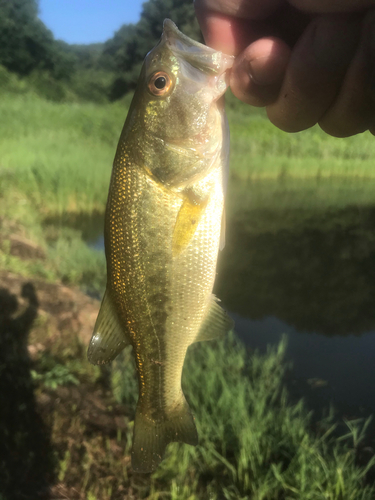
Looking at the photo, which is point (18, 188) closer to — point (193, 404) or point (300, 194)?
point (193, 404)

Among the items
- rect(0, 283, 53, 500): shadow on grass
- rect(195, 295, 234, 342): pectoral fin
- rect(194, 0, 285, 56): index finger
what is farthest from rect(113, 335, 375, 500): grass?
rect(194, 0, 285, 56): index finger

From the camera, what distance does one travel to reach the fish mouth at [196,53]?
1448mm

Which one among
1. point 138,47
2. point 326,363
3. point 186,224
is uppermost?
point 138,47

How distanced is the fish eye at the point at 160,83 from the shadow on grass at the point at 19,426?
2.89 meters

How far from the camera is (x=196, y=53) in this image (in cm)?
146

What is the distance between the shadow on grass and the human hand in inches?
119

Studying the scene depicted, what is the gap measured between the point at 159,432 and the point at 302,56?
1620 millimetres

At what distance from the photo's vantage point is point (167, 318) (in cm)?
157

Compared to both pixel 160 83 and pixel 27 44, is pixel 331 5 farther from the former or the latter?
pixel 27 44

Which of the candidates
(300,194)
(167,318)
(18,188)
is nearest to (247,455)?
(167,318)

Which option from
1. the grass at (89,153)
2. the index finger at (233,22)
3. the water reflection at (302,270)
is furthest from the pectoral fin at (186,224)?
the grass at (89,153)

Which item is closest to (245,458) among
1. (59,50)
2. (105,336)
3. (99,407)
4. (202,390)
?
(202,390)

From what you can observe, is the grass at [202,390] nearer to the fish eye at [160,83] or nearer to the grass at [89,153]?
the grass at [89,153]

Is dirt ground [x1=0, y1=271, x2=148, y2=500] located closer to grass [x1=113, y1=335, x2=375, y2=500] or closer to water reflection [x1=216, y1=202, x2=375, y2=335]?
grass [x1=113, y1=335, x2=375, y2=500]
